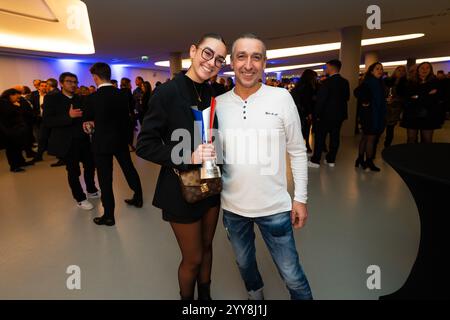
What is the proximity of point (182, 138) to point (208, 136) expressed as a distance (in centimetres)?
13

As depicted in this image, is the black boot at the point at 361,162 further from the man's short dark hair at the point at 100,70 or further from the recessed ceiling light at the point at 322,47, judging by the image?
the recessed ceiling light at the point at 322,47

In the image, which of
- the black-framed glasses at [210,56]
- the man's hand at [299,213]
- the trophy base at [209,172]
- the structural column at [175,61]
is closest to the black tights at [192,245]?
the trophy base at [209,172]

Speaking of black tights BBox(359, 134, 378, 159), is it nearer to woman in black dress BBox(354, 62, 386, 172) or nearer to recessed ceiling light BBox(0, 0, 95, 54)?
woman in black dress BBox(354, 62, 386, 172)

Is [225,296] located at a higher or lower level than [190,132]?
lower

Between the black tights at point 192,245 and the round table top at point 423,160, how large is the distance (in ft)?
3.01

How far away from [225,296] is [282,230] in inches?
29.3

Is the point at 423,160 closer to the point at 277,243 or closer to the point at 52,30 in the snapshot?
the point at 277,243

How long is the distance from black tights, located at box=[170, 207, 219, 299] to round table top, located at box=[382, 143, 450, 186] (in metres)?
0.92

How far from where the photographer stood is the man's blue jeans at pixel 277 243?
131cm

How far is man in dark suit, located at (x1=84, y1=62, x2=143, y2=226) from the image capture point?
2.53 metres

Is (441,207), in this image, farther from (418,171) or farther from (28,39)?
(28,39)

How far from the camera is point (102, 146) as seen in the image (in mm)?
2545

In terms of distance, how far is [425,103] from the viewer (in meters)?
3.84
